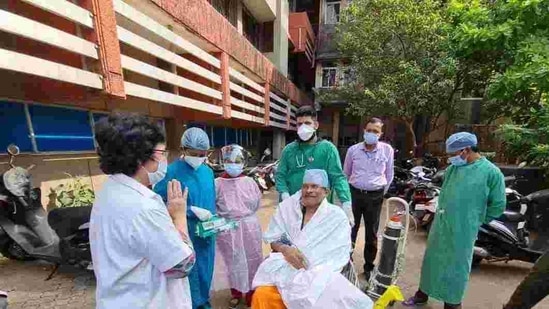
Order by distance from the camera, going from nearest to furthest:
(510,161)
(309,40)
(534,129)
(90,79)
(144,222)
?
(144,222)
(90,79)
(534,129)
(510,161)
(309,40)

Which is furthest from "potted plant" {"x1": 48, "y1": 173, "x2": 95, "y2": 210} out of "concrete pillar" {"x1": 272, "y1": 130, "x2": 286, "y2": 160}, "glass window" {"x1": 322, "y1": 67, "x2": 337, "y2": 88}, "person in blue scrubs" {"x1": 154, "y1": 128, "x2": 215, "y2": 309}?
"glass window" {"x1": 322, "y1": 67, "x2": 337, "y2": 88}

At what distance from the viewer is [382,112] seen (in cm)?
943

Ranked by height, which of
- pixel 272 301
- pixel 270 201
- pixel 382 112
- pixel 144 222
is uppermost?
pixel 382 112

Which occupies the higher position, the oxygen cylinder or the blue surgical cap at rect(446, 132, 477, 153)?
the blue surgical cap at rect(446, 132, 477, 153)

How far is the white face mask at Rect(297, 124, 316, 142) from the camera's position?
9.45 ft

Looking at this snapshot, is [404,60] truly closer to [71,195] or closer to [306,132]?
[306,132]

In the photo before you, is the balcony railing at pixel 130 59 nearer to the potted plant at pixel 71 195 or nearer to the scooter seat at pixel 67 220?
the scooter seat at pixel 67 220

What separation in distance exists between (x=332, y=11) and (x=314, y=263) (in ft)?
55.2

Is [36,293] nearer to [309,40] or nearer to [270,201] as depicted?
[270,201]

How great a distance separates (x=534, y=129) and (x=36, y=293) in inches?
281

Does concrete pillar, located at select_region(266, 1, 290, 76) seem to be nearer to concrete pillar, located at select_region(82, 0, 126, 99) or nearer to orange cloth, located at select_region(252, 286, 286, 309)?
concrete pillar, located at select_region(82, 0, 126, 99)

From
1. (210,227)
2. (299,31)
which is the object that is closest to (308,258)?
(210,227)

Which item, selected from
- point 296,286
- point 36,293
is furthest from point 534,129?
point 36,293

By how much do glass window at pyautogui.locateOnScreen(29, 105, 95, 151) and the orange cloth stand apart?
12.8 feet
